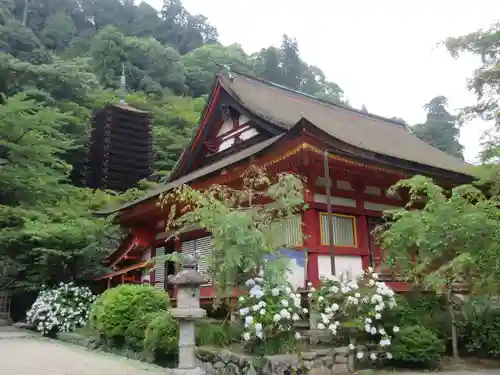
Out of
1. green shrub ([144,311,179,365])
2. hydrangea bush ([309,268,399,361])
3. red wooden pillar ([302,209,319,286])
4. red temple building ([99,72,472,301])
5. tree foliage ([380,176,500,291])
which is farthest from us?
red wooden pillar ([302,209,319,286])

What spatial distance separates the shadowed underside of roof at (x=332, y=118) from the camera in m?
12.5

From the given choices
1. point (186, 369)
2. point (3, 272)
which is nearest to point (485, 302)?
point (186, 369)

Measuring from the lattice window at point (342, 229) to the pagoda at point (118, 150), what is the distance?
68.0ft

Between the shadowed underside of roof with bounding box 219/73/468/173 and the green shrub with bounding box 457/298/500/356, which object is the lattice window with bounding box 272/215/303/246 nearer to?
the shadowed underside of roof with bounding box 219/73/468/173

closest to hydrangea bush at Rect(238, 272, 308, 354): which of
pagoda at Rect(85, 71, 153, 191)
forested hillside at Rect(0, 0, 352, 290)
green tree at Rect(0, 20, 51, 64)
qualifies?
forested hillside at Rect(0, 0, 352, 290)

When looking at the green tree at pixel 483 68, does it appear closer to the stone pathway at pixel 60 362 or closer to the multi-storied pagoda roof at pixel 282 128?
the multi-storied pagoda roof at pixel 282 128

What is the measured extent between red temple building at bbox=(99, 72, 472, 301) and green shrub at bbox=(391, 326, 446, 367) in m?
2.01

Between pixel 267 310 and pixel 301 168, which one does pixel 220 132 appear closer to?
pixel 301 168

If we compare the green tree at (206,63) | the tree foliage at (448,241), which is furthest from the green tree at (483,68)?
the green tree at (206,63)

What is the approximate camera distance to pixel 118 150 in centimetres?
2909

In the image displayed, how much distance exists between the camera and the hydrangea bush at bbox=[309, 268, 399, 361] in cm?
711

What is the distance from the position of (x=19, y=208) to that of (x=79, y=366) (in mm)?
9326

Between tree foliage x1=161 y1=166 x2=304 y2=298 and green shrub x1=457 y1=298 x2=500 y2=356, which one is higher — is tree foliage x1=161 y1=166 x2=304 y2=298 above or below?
above

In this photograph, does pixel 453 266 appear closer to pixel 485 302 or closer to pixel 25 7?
pixel 485 302
